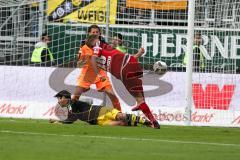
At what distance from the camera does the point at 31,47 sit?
22766mm

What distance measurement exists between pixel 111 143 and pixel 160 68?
735 centimetres

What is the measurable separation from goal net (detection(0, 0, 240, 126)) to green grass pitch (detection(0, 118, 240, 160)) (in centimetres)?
352

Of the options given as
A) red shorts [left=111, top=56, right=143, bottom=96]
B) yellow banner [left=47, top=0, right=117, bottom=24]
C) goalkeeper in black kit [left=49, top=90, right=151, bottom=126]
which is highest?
yellow banner [left=47, top=0, right=117, bottom=24]

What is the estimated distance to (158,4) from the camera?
2281cm

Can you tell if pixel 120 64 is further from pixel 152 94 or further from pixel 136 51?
pixel 136 51

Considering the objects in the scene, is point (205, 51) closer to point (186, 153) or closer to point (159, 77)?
point (159, 77)

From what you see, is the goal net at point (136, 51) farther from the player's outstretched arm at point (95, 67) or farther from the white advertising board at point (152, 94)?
the player's outstretched arm at point (95, 67)

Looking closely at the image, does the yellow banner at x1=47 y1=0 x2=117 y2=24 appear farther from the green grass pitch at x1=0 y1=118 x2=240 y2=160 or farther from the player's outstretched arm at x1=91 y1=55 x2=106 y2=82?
the green grass pitch at x1=0 y1=118 x2=240 y2=160

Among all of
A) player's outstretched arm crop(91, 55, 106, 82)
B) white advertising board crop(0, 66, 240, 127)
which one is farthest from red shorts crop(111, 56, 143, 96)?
white advertising board crop(0, 66, 240, 127)

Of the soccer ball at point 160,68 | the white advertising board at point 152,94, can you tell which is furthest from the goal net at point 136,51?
the soccer ball at point 160,68

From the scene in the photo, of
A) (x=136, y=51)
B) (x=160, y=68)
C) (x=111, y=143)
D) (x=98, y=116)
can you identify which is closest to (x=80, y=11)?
(x=136, y=51)

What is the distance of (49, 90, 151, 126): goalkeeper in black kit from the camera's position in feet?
55.0

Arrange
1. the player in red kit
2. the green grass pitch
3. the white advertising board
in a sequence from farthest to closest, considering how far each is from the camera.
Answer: the white advertising board, the player in red kit, the green grass pitch

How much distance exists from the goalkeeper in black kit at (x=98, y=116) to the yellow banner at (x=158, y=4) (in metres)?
5.93
